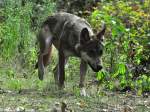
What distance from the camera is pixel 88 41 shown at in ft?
35.4

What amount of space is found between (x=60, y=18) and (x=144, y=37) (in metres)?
2.23

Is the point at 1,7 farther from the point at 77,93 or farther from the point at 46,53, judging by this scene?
the point at 77,93

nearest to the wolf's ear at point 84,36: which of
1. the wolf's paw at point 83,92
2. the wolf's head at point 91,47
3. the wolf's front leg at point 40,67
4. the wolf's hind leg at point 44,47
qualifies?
the wolf's head at point 91,47

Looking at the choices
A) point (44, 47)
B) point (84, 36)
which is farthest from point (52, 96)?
point (44, 47)

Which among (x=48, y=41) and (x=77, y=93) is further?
(x=48, y=41)

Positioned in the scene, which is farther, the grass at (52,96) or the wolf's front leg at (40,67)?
the wolf's front leg at (40,67)

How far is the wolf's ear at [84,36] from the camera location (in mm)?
10656

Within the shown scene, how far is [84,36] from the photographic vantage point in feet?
35.4

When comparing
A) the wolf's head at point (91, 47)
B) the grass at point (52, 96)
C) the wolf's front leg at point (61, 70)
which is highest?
the wolf's head at point (91, 47)

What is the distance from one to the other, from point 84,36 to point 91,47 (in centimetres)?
25

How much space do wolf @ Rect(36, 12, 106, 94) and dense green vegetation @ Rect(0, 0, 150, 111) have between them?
1.28ft

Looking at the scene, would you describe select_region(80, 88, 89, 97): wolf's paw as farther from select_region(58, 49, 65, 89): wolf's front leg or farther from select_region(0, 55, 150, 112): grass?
select_region(58, 49, 65, 89): wolf's front leg

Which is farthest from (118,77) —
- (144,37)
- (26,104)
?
(26,104)

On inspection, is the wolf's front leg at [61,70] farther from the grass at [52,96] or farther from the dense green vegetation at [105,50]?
the dense green vegetation at [105,50]
